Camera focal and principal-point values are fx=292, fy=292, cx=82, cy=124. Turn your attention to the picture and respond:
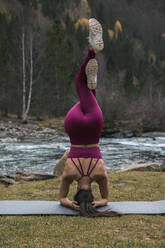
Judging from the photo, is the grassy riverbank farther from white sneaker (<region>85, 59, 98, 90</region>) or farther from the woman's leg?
white sneaker (<region>85, 59, 98, 90</region>)

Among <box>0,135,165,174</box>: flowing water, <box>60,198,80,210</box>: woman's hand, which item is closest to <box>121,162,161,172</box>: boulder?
<box>0,135,165,174</box>: flowing water

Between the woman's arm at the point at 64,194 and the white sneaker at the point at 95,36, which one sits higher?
the white sneaker at the point at 95,36

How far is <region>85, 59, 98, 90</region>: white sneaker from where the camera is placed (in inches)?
193

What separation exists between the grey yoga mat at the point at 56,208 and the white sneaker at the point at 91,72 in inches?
83.1

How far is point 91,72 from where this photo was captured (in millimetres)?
4949

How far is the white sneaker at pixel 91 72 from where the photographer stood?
4.90m

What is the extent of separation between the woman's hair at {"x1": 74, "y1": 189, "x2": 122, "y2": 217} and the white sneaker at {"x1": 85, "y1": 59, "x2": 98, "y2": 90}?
180 cm

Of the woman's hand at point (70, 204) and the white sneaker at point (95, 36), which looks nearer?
the white sneaker at point (95, 36)

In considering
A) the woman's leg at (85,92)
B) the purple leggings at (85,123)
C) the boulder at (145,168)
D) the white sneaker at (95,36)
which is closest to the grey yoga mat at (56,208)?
the purple leggings at (85,123)

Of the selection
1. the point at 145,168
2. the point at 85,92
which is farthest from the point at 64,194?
the point at 145,168

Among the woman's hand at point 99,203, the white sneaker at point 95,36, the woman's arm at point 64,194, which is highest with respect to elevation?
the white sneaker at point 95,36

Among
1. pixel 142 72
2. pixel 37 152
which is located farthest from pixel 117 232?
pixel 142 72

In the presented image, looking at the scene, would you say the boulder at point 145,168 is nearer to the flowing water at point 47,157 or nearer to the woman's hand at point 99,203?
the flowing water at point 47,157

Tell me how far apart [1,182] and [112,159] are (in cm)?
574
